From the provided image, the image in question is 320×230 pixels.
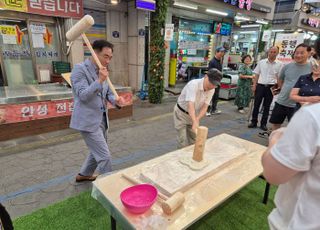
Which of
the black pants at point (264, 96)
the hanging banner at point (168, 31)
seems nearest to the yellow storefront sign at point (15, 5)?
the hanging banner at point (168, 31)

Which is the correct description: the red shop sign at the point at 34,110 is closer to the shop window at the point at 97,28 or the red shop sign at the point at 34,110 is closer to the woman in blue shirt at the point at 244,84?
the shop window at the point at 97,28

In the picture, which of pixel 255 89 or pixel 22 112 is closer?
pixel 22 112

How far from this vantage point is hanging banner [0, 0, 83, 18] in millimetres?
4721

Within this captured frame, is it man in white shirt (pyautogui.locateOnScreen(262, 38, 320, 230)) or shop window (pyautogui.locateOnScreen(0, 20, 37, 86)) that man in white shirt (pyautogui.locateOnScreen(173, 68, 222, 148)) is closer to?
man in white shirt (pyautogui.locateOnScreen(262, 38, 320, 230))

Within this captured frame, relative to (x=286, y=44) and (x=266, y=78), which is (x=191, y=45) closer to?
(x=286, y=44)

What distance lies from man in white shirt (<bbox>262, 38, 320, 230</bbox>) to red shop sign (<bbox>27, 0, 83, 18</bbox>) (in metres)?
6.02

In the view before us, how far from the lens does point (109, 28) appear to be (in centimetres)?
695

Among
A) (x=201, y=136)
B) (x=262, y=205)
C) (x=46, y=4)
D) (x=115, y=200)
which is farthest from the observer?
(x=46, y=4)

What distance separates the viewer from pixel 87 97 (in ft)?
6.51

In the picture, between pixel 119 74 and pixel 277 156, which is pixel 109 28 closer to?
pixel 119 74

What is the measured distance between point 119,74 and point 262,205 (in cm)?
637

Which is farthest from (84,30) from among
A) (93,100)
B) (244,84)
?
(244,84)

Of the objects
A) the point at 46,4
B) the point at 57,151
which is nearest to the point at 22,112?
the point at 57,151

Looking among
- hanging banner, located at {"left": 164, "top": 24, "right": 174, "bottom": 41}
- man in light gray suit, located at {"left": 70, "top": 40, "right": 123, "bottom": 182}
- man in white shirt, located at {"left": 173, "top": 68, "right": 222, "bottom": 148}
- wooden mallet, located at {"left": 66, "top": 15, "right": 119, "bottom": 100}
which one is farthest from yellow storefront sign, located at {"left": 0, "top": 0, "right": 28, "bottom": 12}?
man in white shirt, located at {"left": 173, "top": 68, "right": 222, "bottom": 148}
